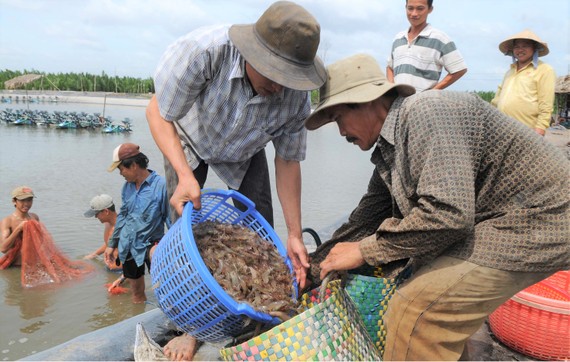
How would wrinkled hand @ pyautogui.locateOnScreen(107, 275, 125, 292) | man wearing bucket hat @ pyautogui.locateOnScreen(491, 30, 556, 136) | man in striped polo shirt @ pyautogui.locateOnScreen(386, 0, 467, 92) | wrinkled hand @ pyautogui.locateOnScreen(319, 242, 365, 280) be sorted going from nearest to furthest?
wrinkled hand @ pyautogui.locateOnScreen(319, 242, 365, 280) < man in striped polo shirt @ pyautogui.locateOnScreen(386, 0, 467, 92) < man wearing bucket hat @ pyautogui.locateOnScreen(491, 30, 556, 136) < wrinkled hand @ pyautogui.locateOnScreen(107, 275, 125, 292)

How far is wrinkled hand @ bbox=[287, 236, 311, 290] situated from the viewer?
241 centimetres

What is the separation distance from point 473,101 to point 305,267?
116cm

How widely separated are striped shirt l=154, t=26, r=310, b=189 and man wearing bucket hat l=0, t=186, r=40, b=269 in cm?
330

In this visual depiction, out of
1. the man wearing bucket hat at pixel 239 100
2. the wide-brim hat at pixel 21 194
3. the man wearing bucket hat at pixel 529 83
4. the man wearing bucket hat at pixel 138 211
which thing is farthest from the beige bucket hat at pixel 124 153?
the man wearing bucket hat at pixel 529 83

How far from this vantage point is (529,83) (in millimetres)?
4203

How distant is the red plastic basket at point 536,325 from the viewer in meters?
2.50

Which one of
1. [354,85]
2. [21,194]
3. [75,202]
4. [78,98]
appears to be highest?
[354,85]

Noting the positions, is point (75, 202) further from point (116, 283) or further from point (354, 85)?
point (354, 85)

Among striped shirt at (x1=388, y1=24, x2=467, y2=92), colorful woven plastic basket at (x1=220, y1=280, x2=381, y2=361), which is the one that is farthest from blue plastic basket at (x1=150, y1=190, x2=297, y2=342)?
striped shirt at (x1=388, y1=24, x2=467, y2=92)

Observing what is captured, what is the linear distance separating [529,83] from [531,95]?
11 centimetres

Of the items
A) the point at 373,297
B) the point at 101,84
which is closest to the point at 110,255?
the point at 373,297

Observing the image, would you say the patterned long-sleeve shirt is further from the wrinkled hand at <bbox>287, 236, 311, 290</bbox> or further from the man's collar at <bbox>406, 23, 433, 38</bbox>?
the man's collar at <bbox>406, 23, 433, 38</bbox>

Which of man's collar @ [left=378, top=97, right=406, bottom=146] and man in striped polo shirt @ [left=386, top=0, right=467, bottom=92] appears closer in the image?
man's collar @ [left=378, top=97, right=406, bottom=146]

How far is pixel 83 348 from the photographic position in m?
2.46
